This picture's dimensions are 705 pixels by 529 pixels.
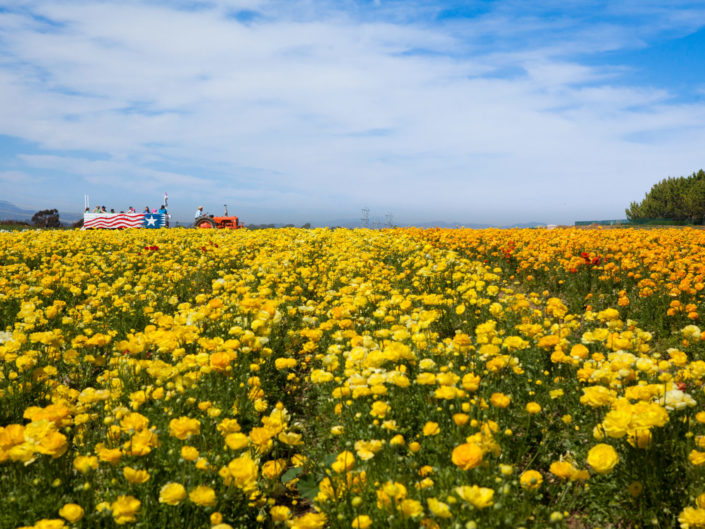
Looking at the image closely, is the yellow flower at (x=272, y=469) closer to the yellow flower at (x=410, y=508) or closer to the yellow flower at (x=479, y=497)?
the yellow flower at (x=410, y=508)

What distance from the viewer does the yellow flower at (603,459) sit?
5.92 feet

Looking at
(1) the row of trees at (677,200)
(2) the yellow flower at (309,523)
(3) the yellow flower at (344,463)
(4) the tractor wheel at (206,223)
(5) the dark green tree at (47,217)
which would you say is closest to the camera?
(2) the yellow flower at (309,523)

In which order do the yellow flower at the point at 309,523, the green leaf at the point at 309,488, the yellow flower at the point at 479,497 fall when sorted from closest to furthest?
1. the yellow flower at the point at 479,497
2. the yellow flower at the point at 309,523
3. the green leaf at the point at 309,488

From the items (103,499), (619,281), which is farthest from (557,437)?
(619,281)

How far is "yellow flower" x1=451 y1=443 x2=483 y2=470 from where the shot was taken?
1.79 m

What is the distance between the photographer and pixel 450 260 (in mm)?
7516

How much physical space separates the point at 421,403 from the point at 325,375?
0.75 metres

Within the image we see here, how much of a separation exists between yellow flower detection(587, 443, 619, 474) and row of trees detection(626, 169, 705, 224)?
6693 centimetres

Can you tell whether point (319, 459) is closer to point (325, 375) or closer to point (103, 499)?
point (325, 375)

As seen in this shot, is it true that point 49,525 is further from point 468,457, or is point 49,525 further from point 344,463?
point 468,457

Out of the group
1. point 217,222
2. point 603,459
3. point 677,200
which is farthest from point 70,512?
point 677,200

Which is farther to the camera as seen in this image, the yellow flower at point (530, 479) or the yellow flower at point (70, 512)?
the yellow flower at point (530, 479)

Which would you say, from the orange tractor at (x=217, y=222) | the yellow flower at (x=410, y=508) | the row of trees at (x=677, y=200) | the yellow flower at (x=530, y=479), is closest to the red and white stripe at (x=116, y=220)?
the orange tractor at (x=217, y=222)

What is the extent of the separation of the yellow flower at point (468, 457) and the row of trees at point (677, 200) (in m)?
67.3
